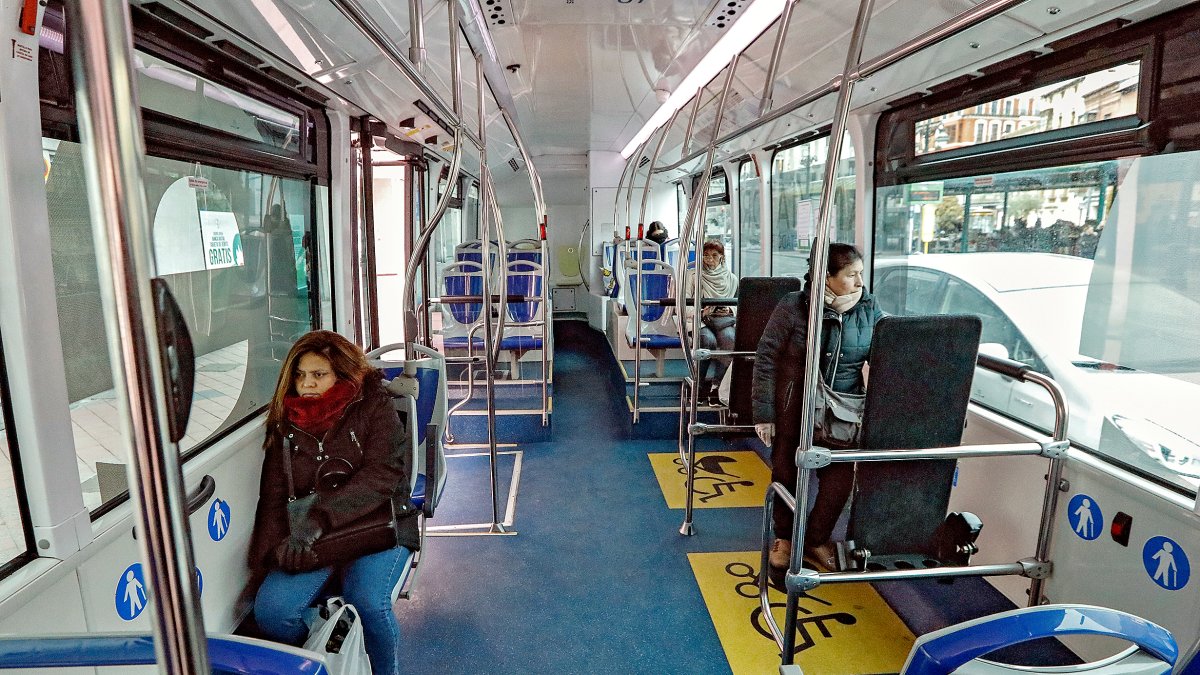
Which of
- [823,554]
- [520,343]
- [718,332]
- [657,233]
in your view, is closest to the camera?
[823,554]

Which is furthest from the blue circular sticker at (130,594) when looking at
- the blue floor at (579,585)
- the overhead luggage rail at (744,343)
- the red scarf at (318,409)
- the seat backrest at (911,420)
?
the overhead luggage rail at (744,343)

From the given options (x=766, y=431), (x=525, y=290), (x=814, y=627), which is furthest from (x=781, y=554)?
(x=525, y=290)

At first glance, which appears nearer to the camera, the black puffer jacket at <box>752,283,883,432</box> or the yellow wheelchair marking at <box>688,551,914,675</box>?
the yellow wheelchair marking at <box>688,551,914,675</box>

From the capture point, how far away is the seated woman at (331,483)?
2305 mm

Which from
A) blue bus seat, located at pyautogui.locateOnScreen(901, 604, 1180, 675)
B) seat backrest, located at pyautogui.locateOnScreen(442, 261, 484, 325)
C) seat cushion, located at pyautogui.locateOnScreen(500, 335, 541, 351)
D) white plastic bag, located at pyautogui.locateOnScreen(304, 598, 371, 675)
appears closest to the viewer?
blue bus seat, located at pyautogui.locateOnScreen(901, 604, 1180, 675)

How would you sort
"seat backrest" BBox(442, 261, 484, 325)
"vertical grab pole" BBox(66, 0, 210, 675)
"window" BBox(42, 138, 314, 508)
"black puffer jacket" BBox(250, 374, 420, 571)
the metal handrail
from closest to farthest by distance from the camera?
"vertical grab pole" BBox(66, 0, 210, 675) < the metal handrail < "window" BBox(42, 138, 314, 508) < "black puffer jacket" BBox(250, 374, 420, 571) < "seat backrest" BBox(442, 261, 484, 325)

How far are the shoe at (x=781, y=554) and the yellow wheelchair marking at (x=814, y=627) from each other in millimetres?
194

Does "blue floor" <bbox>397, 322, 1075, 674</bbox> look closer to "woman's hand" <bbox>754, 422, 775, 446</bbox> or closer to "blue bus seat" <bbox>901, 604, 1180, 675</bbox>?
"woman's hand" <bbox>754, 422, 775, 446</bbox>

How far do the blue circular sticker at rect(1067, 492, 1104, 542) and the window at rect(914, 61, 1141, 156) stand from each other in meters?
1.42

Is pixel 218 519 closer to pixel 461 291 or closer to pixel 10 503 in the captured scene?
pixel 10 503

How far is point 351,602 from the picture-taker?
2307 millimetres

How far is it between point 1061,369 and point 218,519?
3462 mm

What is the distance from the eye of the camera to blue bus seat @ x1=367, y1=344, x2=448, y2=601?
2.71 meters

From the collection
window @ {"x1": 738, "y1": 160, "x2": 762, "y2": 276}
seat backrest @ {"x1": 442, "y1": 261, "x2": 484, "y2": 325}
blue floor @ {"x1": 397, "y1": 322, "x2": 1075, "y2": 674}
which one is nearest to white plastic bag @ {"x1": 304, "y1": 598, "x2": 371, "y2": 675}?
blue floor @ {"x1": 397, "y1": 322, "x2": 1075, "y2": 674}
